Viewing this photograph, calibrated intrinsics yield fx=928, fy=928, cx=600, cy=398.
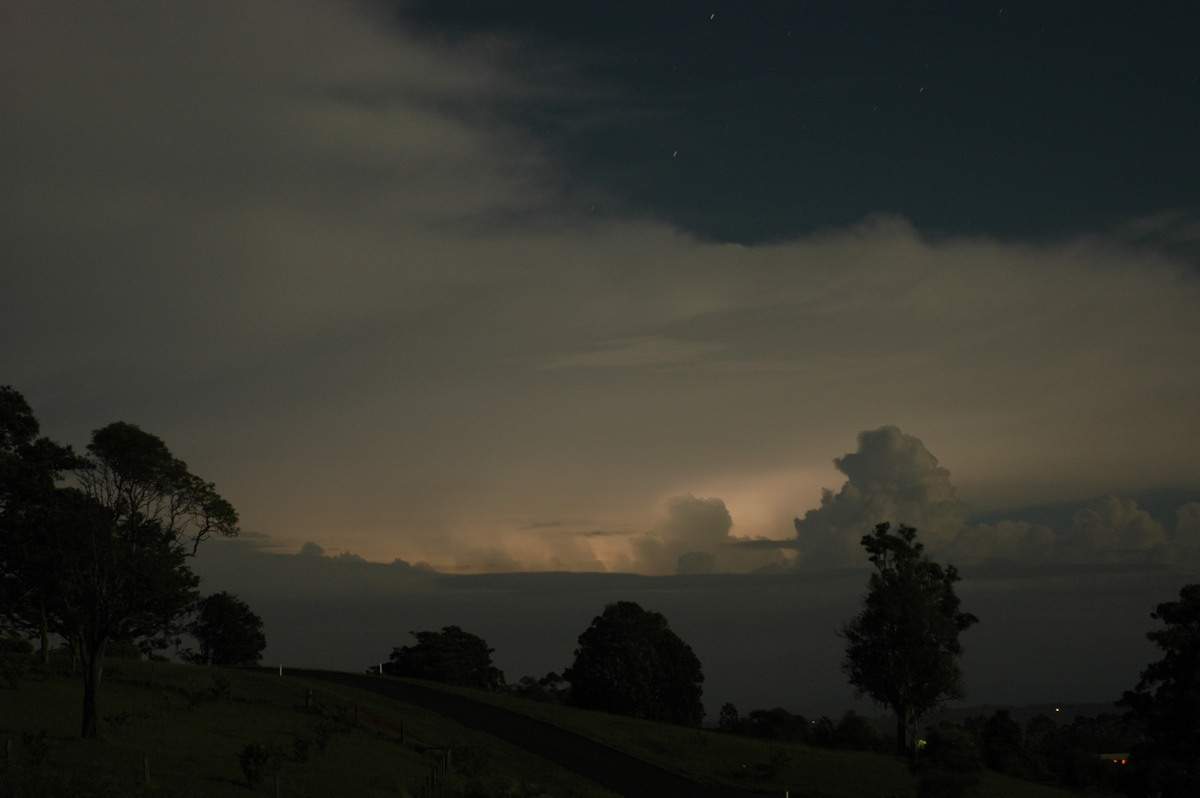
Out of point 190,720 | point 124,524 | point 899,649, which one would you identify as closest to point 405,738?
point 190,720

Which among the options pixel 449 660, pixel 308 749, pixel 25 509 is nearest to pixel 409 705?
pixel 308 749

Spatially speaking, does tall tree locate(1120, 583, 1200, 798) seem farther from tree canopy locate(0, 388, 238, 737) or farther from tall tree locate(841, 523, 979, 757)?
tree canopy locate(0, 388, 238, 737)

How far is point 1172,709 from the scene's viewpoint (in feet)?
166

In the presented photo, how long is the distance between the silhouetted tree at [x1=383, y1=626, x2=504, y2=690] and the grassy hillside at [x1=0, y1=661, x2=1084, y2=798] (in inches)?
1352

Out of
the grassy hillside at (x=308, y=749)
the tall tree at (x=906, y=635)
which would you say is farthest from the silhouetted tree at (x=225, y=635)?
the tall tree at (x=906, y=635)

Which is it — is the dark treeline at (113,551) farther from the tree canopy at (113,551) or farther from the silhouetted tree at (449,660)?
the silhouetted tree at (449,660)

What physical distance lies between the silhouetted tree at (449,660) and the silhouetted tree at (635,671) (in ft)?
71.3

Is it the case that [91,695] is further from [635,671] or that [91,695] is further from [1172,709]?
[635,671]

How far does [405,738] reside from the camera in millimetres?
52875

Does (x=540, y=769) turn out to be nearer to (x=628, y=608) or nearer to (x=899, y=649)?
(x=899, y=649)

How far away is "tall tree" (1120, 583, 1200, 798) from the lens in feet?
161

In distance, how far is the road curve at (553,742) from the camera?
1966 inches

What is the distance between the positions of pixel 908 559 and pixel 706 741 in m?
23.7

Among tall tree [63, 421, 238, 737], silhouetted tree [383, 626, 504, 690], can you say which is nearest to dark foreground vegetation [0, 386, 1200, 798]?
tall tree [63, 421, 238, 737]
